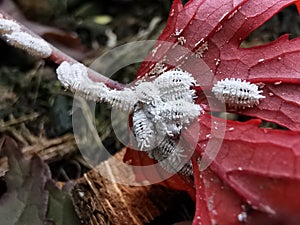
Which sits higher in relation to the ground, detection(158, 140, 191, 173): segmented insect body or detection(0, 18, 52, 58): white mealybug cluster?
detection(0, 18, 52, 58): white mealybug cluster

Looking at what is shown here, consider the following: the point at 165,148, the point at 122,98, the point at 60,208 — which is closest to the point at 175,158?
the point at 165,148

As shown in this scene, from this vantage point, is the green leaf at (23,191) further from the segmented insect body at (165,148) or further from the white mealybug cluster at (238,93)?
the white mealybug cluster at (238,93)

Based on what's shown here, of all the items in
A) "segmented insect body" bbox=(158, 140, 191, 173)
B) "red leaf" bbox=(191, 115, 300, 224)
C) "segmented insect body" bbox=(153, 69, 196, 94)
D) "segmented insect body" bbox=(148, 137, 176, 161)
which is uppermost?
"segmented insect body" bbox=(153, 69, 196, 94)

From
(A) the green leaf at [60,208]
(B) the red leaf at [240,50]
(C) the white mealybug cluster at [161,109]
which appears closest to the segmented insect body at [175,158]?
(C) the white mealybug cluster at [161,109]

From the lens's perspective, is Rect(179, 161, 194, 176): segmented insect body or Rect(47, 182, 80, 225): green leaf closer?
Rect(179, 161, 194, 176): segmented insect body

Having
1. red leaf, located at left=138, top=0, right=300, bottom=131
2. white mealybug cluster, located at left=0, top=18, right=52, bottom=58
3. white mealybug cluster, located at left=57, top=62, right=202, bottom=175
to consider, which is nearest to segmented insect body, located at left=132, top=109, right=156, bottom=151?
white mealybug cluster, located at left=57, top=62, right=202, bottom=175

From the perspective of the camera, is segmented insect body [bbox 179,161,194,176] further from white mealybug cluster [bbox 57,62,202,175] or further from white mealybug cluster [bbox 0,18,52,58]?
white mealybug cluster [bbox 0,18,52,58]

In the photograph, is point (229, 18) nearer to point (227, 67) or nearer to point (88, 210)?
point (227, 67)
